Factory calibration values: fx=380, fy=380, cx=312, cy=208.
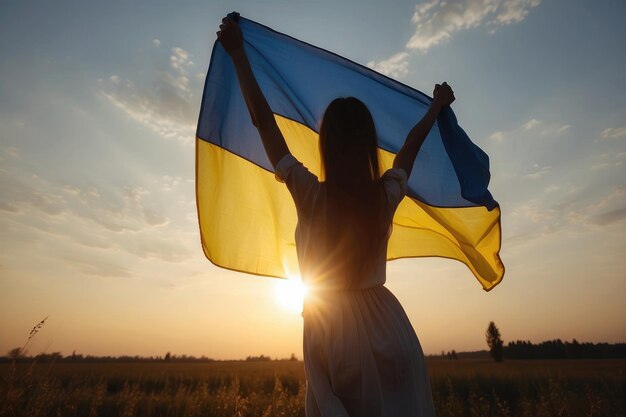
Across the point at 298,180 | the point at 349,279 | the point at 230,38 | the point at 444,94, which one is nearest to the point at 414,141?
Answer: the point at 444,94

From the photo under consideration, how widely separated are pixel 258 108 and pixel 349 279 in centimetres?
97

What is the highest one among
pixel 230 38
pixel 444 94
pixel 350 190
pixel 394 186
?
pixel 444 94

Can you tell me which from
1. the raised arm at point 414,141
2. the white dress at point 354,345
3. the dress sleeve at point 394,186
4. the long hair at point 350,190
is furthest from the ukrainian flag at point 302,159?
the white dress at point 354,345

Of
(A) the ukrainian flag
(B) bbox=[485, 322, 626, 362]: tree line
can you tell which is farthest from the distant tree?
(A) the ukrainian flag

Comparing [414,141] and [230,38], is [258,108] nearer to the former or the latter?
[230,38]

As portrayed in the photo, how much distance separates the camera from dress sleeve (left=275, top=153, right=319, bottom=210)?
1.78 m

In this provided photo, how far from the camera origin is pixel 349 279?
1736 millimetres

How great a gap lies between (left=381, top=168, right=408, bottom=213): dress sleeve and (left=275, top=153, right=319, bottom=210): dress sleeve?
1.27 feet

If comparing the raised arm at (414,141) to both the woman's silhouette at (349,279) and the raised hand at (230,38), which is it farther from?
the raised hand at (230,38)

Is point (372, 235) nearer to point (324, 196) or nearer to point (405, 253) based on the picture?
point (324, 196)

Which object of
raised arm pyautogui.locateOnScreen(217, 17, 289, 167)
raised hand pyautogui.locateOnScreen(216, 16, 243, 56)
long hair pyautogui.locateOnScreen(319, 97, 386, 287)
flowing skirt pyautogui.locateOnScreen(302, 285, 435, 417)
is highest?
raised hand pyautogui.locateOnScreen(216, 16, 243, 56)

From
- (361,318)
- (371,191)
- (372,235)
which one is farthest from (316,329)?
(371,191)

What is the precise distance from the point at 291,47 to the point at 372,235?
2.81 meters

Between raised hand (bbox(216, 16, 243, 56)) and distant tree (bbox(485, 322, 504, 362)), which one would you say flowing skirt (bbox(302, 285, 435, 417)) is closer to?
raised hand (bbox(216, 16, 243, 56))
